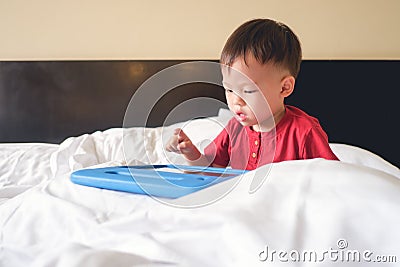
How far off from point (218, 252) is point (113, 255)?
0.12 metres

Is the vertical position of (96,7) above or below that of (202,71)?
above

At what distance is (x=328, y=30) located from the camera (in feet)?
6.06

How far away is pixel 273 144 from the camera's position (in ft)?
3.03

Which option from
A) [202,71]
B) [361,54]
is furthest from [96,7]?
[361,54]

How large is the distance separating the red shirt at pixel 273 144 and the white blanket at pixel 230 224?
34 centimetres

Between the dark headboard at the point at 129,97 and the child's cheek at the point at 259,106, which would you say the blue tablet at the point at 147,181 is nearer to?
the child's cheek at the point at 259,106

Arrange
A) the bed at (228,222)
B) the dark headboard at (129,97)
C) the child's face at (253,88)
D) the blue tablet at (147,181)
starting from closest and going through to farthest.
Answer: the bed at (228,222) → the blue tablet at (147,181) → the child's face at (253,88) → the dark headboard at (129,97)

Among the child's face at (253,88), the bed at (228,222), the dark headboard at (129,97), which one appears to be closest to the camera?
the bed at (228,222)

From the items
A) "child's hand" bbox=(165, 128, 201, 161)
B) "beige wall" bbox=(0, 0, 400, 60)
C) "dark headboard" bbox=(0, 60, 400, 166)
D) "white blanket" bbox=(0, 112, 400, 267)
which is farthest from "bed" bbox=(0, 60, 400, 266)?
"beige wall" bbox=(0, 0, 400, 60)

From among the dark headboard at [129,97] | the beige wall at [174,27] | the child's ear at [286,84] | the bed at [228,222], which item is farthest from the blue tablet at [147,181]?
the beige wall at [174,27]

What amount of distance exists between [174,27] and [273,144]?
48.6 inches

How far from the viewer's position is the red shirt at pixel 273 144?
0.86 metres

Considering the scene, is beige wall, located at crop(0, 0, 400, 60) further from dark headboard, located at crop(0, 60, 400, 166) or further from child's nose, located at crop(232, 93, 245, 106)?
child's nose, located at crop(232, 93, 245, 106)

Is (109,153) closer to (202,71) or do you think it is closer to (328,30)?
(202,71)
